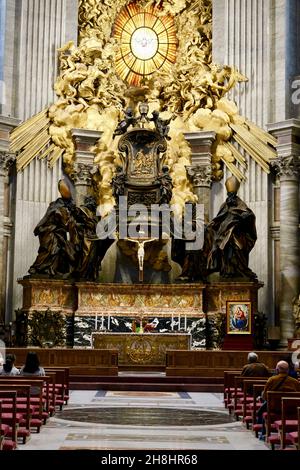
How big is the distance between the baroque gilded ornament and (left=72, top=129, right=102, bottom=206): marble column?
18 centimetres

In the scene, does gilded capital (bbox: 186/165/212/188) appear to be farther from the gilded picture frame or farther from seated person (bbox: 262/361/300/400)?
seated person (bbox: 262/361/300/400)

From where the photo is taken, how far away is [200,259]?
67.1ft

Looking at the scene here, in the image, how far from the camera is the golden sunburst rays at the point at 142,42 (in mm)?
23562

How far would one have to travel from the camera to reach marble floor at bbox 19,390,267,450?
8.65 m

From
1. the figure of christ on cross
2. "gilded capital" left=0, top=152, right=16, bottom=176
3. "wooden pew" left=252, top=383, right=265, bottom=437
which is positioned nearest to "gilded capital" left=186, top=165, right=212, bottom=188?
the figure of christ on cross

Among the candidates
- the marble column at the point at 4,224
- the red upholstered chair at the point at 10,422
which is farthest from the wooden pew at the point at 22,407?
the marble column at the point at 4,224

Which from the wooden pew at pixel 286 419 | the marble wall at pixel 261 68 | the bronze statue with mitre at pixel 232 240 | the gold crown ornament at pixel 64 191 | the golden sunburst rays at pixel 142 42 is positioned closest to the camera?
the wooden pew at pixel 286 419

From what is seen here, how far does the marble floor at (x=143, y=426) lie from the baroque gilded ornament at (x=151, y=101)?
27.7ft

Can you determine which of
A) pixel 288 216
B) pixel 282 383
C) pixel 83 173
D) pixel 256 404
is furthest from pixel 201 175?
pixel 282 383

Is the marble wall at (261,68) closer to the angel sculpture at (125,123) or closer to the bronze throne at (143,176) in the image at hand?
the bronze throne at (143,176)

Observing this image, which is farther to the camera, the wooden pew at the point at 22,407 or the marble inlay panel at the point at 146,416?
the marble inlay panel at the point at 146,416

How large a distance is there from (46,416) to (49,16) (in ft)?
46.4

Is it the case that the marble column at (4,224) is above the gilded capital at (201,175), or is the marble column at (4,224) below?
below
